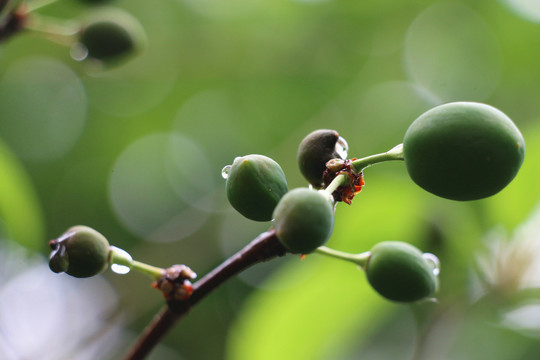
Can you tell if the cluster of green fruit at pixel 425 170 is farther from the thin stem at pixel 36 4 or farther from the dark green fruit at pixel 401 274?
the thin stem at pixel 36 4

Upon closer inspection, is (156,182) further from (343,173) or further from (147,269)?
(343,173)

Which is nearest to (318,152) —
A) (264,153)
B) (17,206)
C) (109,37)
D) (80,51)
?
(109,37)

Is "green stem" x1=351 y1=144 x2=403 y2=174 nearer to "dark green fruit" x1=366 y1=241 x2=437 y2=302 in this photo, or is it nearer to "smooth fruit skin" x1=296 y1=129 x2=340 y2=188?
"smooth fruit skin" x1=296 y1=129 x2=340 y2=188

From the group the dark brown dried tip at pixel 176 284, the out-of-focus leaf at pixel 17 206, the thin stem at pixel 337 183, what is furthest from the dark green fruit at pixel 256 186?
the out-of-focus leaf at pixel 17 206

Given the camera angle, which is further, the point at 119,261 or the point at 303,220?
the point at 119,261

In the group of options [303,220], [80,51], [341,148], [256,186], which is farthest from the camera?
[80,51]

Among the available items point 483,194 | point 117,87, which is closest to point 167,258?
point 117,87

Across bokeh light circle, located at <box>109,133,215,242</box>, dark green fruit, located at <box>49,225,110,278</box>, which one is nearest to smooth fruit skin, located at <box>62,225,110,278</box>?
dark green fruit, located at <box>49,225,110,278</box>

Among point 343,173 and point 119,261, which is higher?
point 343,173
